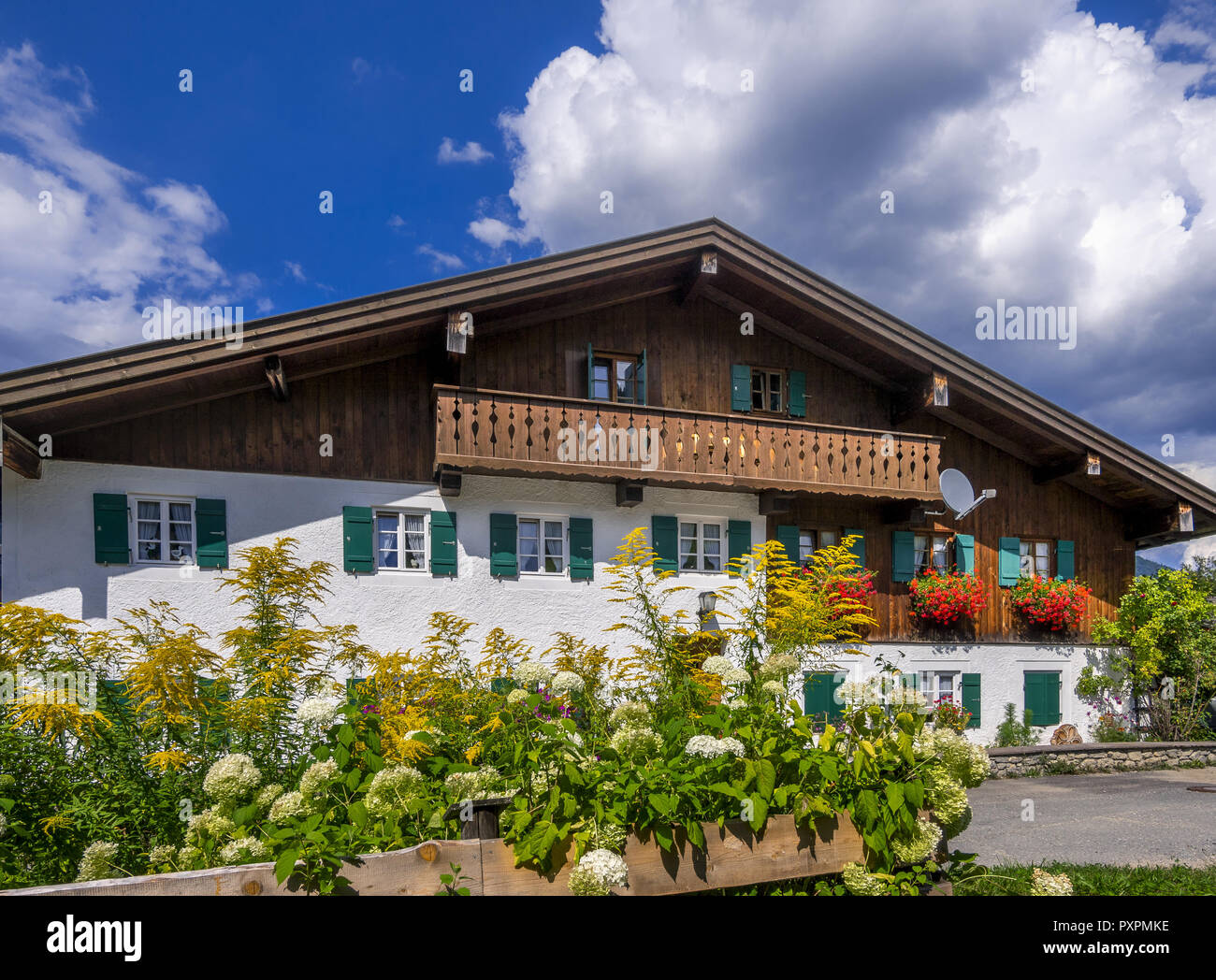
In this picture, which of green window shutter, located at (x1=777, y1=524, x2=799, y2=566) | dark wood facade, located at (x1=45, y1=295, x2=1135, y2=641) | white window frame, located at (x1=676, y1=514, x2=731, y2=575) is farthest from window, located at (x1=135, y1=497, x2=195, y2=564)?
green window shutter, located at (x1=777, y1=524, x2=799, y2=566)

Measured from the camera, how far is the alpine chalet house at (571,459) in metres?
9.24

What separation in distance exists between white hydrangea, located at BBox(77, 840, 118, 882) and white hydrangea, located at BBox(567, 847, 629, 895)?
1801mm

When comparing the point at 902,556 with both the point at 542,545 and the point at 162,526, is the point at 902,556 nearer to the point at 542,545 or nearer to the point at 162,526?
→ the point at 542,545

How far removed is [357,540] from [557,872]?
330 inches

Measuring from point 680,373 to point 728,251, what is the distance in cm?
218

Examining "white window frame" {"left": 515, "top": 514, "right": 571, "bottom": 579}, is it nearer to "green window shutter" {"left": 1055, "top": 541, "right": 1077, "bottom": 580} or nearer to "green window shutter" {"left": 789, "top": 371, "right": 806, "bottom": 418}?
"green window shutter" {"left": 789, "top": 371, "right": 806, "bottom": 418}

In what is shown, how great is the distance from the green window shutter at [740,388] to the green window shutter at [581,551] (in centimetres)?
359

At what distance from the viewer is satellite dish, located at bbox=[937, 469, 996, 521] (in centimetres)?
1373

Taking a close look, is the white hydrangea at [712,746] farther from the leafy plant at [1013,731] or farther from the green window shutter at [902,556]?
the leafy plant at [1013,731]

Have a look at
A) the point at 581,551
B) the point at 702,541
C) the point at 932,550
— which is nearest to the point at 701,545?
the point at 702,541

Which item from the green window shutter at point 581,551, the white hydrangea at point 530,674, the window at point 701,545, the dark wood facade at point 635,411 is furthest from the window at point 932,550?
the white hydrangea at point 530,674

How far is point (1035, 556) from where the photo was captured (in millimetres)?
15336

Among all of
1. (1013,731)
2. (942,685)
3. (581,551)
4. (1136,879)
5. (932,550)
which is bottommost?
(1013,731)
